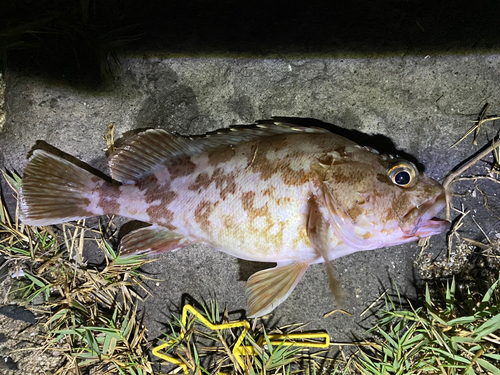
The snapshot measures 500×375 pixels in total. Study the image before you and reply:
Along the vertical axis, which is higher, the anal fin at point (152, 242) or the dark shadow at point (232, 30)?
the dark shadow at point (232, 30)

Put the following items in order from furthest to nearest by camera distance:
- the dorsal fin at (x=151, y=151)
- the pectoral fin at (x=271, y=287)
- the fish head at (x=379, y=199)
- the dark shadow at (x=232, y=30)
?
the dark shadow at (x=232, y=30)
the dorsal fin at (x=151, y=151)
the pectoral fin at (x=271, y=287)
the fish head at (x=379, y=199)

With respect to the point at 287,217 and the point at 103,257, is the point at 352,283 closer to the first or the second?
the point at 287,217

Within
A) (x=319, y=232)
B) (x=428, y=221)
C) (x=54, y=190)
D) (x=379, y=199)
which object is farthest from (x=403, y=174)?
(x=54, y=190)

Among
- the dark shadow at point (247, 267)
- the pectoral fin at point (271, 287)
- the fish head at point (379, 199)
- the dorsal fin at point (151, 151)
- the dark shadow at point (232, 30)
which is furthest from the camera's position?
the dark shadow at point (247, 267)

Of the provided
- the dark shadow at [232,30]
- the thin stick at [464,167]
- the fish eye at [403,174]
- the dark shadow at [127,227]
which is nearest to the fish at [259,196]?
the fish eye at [403,174]

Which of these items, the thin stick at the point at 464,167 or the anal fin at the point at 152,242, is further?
the thin stick at the point at 464,167

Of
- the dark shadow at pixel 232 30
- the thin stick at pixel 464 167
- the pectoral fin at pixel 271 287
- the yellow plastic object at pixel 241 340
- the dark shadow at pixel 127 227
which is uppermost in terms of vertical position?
the dark shadow at pixel 232 30

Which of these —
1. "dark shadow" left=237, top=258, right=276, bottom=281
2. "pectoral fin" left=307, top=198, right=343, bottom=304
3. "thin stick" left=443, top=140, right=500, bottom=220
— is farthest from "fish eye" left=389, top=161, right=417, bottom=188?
"dark shadow" left=237, top=258, right=276, bottom=281

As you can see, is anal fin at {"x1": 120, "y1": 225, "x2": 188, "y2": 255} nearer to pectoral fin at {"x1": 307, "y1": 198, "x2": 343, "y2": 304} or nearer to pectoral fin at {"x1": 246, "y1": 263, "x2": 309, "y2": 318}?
pectoral fin at {"x1": 246, "y1": 263, "x2": 309, "y2": 318}

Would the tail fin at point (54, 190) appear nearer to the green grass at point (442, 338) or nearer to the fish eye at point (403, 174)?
the fish eye at point (403, 174)
